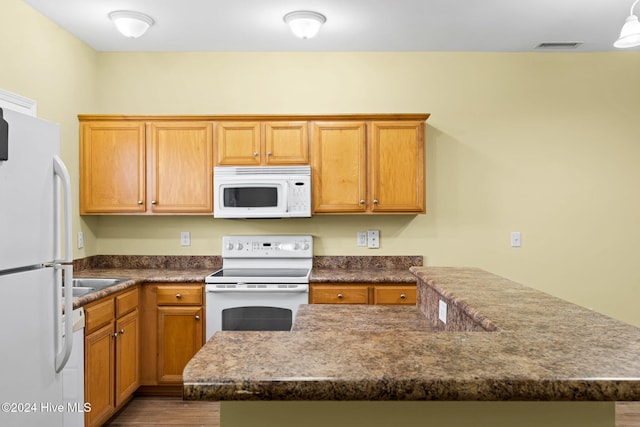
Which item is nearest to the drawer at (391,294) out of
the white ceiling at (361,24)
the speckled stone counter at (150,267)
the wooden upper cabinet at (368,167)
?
the wooden upper cabinet at (368,167)

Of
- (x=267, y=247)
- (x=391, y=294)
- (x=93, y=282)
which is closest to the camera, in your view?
(x=93, y=282)

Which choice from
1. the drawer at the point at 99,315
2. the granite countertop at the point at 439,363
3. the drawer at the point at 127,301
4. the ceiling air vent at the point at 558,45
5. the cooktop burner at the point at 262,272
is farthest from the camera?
the ceiling air vent at the point at 558,45

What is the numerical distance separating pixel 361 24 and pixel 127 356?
2754 millimetres

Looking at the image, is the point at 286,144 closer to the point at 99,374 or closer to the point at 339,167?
the point at 339,167

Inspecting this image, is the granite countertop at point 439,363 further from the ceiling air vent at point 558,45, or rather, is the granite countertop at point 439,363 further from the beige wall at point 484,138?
the ceiling air vent at point 558,45

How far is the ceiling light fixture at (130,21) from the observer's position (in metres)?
2.98

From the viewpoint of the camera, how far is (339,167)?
3.42 m

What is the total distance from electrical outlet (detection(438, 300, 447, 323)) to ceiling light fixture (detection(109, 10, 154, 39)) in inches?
104

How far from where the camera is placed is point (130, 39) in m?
3.48

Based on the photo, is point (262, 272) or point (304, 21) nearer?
point (304, 21)

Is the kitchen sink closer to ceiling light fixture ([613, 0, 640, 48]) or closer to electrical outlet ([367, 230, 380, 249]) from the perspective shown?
electrical outlet ([367, 230, 380, 249])

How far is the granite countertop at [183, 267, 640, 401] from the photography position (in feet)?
2.64

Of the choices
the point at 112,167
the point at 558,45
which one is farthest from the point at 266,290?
the point at 558,45

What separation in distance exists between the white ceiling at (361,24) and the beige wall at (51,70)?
4.0 inches
